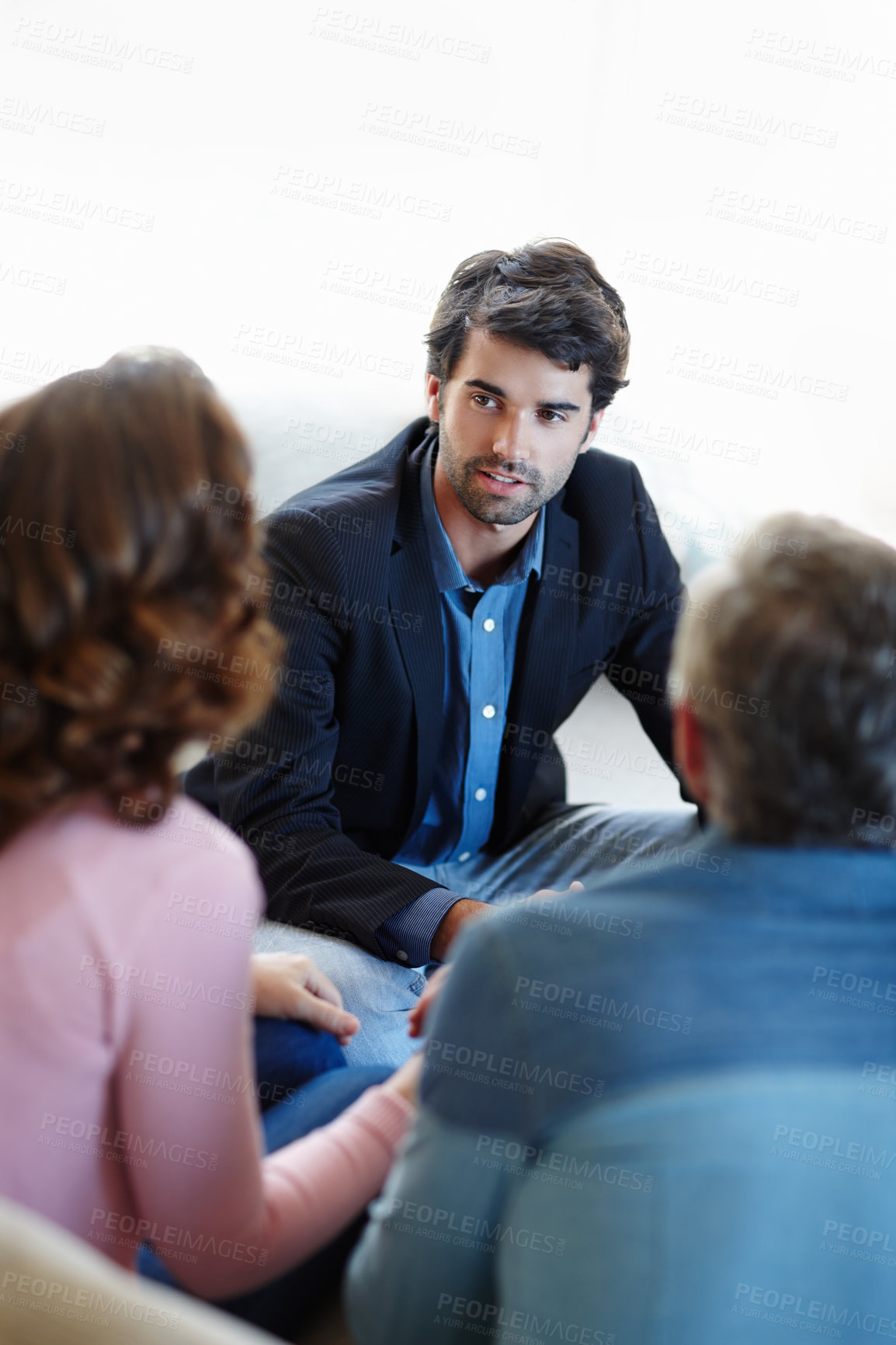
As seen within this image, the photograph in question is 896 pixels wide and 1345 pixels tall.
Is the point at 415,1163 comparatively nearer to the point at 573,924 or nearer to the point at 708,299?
the point at 573,924

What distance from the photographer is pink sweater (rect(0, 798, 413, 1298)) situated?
703 millimetres

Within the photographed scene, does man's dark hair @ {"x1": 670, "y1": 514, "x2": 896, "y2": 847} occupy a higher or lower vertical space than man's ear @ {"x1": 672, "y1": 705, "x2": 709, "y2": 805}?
higher

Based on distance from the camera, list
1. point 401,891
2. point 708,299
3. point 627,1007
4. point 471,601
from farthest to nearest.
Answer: point 708,299 → point 471,601 → point 401,891 → point 627,1007

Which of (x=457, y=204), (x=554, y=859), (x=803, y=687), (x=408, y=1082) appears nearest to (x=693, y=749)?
(x=803, y=687)

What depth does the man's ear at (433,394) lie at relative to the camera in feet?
5.50

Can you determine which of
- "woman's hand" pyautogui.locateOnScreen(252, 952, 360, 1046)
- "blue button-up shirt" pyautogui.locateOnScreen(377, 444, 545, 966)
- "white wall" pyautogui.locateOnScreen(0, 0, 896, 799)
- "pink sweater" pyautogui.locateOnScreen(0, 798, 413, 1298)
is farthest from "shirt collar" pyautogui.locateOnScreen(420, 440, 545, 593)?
"pink sweater" pyautogui.locateOnScreen(0, 798, 413, 1298)

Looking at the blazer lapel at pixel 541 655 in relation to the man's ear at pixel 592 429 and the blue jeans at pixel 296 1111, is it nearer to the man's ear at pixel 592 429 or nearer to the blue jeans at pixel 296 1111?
the man's ear at pixel 592 429

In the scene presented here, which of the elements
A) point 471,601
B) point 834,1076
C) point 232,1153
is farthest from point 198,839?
point 471,601

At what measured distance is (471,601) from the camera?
5.43ft

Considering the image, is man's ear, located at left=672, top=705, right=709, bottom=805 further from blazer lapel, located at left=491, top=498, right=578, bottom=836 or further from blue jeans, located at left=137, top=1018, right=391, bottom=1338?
blazer lapel, located at left=491, top=498, right=578, bottom=836

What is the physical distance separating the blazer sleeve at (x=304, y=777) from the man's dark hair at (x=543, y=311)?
0.37 m

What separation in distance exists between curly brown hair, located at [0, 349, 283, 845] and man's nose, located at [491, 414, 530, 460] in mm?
838

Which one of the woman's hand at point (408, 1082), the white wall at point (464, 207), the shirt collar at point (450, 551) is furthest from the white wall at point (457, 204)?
the woman's hand at point (408, 1082)

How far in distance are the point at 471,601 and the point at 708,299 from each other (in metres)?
1.40
